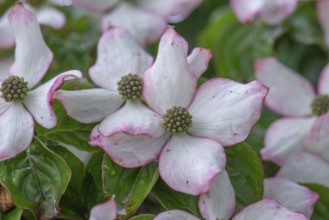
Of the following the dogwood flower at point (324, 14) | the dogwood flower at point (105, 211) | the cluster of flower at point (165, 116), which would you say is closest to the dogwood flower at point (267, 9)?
the dogwood flower at point (324, 14)

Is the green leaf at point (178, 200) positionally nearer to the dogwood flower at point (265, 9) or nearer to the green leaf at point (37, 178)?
the green leaf at point (37, 178)

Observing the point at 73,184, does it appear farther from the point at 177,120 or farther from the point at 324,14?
the point at 324,14

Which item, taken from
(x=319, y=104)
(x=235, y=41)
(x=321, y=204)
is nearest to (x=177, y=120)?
(x=321, y=204)

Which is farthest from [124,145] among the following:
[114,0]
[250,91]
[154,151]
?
[114,0]

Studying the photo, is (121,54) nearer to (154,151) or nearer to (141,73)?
(141,73)

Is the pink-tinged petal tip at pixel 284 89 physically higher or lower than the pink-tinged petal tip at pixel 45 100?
lower
